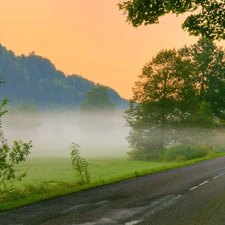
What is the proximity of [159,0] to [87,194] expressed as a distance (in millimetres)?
9802

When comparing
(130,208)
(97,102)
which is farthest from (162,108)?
(97,102)

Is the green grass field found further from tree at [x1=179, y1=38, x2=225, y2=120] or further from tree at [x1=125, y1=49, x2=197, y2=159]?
tree at [x1=179, y1=38, x2=225, y2=120]

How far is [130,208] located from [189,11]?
1078cm

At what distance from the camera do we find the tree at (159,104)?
3872 cm

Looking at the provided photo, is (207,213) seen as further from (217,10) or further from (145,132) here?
(145,132)

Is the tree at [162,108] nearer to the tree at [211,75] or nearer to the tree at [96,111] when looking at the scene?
the tree at [211,75]

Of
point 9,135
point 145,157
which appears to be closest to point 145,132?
point 145,157

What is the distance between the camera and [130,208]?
9062mm

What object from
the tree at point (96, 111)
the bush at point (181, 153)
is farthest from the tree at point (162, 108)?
the tree at point (96, 111)

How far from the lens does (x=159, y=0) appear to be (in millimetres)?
14586

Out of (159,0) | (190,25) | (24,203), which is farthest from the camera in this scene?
(190,25)

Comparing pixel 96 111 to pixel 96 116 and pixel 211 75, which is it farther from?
pixel 211 75

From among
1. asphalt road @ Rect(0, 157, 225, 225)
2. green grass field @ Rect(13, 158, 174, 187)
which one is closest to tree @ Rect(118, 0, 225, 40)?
asphalt road @ Rect(0, 157, 225, 225)

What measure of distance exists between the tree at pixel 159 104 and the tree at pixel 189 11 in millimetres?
23143
